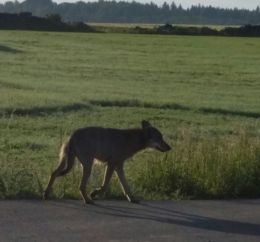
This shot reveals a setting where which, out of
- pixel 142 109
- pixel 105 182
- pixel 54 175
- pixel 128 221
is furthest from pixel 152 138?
pixel 142 109

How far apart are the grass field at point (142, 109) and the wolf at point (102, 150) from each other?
0.28 m

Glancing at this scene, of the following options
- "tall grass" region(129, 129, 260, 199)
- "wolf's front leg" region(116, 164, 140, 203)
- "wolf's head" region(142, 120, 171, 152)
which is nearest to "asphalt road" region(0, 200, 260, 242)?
"wolf's front leg" region(116, 164, 140, 203)

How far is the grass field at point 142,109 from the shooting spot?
376 inches

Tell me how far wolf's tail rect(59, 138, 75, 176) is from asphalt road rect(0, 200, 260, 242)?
402 millimetres

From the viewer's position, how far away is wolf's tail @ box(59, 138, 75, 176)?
8.73 metres

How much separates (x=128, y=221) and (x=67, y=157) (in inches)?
57.6

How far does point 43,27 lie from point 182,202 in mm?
81860

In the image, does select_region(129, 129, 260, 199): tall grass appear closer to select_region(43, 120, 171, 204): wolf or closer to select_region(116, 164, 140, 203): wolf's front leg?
select_region(116, 164, 140, 203): wolf's front leg

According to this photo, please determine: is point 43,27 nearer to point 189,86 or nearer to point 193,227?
point 189,86

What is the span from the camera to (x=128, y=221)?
7602mm

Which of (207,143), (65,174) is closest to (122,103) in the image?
(207,143)

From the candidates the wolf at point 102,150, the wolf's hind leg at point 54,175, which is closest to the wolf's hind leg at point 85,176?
the wolf at point 102,150

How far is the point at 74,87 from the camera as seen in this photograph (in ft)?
96.7

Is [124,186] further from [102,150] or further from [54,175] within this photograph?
[54,175]
